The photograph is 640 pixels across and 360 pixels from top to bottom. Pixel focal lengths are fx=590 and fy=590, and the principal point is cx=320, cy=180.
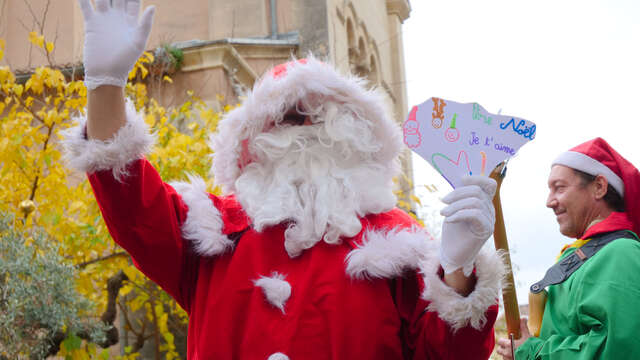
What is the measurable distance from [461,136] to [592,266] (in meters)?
0.85

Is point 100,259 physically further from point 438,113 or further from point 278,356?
point 438,113

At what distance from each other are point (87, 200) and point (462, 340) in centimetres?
345

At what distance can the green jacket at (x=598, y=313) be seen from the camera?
2.05 m

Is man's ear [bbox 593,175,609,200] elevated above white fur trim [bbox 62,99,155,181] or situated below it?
below

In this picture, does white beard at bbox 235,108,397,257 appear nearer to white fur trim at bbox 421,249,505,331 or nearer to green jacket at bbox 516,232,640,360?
white fur trim at bbox 421,249,505,331

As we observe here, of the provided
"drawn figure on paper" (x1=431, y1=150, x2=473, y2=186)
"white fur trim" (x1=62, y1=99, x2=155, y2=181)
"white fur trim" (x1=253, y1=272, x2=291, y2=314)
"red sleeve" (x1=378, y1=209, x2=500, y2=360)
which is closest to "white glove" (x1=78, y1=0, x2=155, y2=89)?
"white fur trim" (x1=62, y1=99, x2=155, y2=181)

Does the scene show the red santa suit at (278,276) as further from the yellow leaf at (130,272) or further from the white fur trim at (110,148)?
the yellow leaf at (130,272)

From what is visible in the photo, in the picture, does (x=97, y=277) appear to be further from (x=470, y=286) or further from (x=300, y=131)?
(x=470, y=286)

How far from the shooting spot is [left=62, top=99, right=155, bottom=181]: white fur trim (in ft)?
6.24

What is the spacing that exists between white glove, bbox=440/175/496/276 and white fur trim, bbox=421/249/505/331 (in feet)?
0.26

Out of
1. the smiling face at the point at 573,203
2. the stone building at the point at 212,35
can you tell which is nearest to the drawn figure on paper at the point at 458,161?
the smiling face at the point at 573,203

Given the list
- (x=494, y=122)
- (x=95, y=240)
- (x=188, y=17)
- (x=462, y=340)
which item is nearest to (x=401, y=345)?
(x=462, y=340)

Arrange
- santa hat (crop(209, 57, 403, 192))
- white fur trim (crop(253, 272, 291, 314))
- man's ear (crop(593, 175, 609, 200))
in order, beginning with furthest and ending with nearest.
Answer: man's ear (crop(593, 175, 609, 200))
santa hat (crop(209, 57, 403, 192))
white fur trim (crop(253, 272, 291, 314))

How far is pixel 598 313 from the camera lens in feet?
6.97
